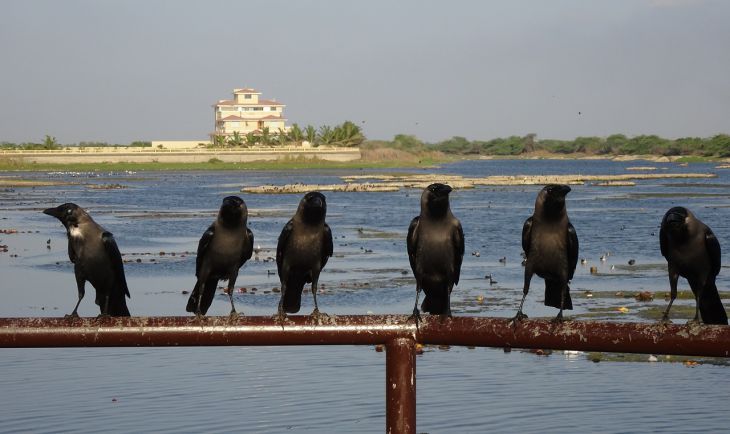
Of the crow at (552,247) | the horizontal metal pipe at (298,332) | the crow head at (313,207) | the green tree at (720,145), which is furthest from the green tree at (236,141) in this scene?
the horizontal metal pipe at (298,332)

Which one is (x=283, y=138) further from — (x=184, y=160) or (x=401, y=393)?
(x=401, y=393)

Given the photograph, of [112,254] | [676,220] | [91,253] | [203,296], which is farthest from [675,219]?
[91,253]

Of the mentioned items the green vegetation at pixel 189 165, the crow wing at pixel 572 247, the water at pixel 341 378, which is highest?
the crow wing at pixel 572 247

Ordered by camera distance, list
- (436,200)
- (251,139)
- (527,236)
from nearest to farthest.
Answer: (436,200)
(527,236)
(251,139)

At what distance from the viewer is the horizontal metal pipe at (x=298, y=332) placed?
3.68 metres

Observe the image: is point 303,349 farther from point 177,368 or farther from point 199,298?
point 199,298

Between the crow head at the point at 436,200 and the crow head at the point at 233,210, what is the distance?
4.22 ft

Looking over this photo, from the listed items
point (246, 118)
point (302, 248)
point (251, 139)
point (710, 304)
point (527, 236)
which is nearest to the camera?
point (710, 304)

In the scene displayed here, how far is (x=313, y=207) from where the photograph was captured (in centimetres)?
704

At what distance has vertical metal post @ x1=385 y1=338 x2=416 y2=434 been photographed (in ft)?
12.0

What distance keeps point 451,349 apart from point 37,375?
5.78 meters

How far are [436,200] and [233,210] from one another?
1.43m

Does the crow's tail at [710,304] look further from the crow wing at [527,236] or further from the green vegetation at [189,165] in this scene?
the green vegetation at [189,165]

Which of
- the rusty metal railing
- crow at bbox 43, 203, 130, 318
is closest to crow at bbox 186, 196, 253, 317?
crow at bbox 43, 203, 130, 318
